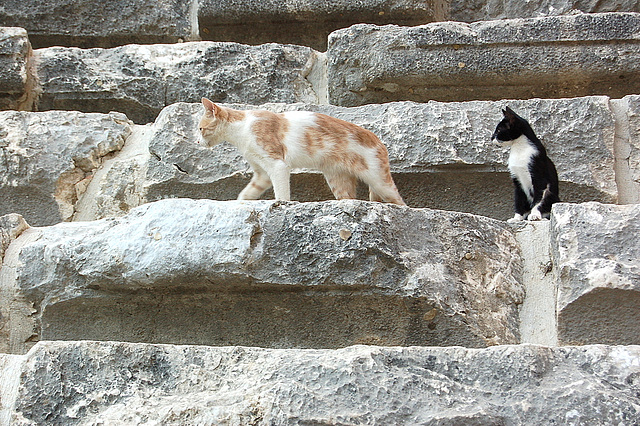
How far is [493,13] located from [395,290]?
2162 mm

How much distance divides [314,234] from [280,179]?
674 mm

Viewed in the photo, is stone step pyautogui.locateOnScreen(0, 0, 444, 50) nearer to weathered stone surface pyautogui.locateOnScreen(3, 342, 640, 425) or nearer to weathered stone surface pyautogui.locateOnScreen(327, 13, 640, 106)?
weathered stone surface pyautogui.locateOnScreen(327, 13, 640, 106)

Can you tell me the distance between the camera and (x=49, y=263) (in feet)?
6.55

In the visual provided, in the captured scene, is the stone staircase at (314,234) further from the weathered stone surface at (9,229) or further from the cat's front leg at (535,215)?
the cat's front leg at (535,215)

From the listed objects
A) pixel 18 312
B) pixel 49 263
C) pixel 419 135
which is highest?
pixel 419 135

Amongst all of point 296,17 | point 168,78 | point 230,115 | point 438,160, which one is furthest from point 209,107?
point 296,17

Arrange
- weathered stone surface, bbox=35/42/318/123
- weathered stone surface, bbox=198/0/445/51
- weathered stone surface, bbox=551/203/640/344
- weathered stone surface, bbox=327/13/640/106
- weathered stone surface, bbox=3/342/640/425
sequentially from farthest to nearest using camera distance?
weathered stone surface, bbox=198/0/445/51, weathered stone surface, bbox=35/42/318/123, weathered stone surface, bbox=327/13/640/106, weathered stone surface, bbox=551/203/640/344, weathered stone surface, bbox=3/342/640/425

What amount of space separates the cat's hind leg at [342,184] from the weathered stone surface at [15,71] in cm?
119

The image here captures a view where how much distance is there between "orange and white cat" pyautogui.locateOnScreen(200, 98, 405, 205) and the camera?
2.50 m

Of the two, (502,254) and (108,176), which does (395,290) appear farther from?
(108,176)

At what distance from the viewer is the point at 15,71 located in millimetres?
2926

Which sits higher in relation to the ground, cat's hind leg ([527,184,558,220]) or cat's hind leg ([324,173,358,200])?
cat's hind leg ([324,173,358,200])

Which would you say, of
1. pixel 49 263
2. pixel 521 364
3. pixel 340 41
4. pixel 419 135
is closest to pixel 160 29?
pixel 340 41

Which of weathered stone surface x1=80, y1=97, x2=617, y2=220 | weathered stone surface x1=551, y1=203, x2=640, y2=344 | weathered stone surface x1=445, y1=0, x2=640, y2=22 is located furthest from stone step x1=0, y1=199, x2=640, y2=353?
A: weathered stone surface x1=445, y1=0, x2=640, y2=22
